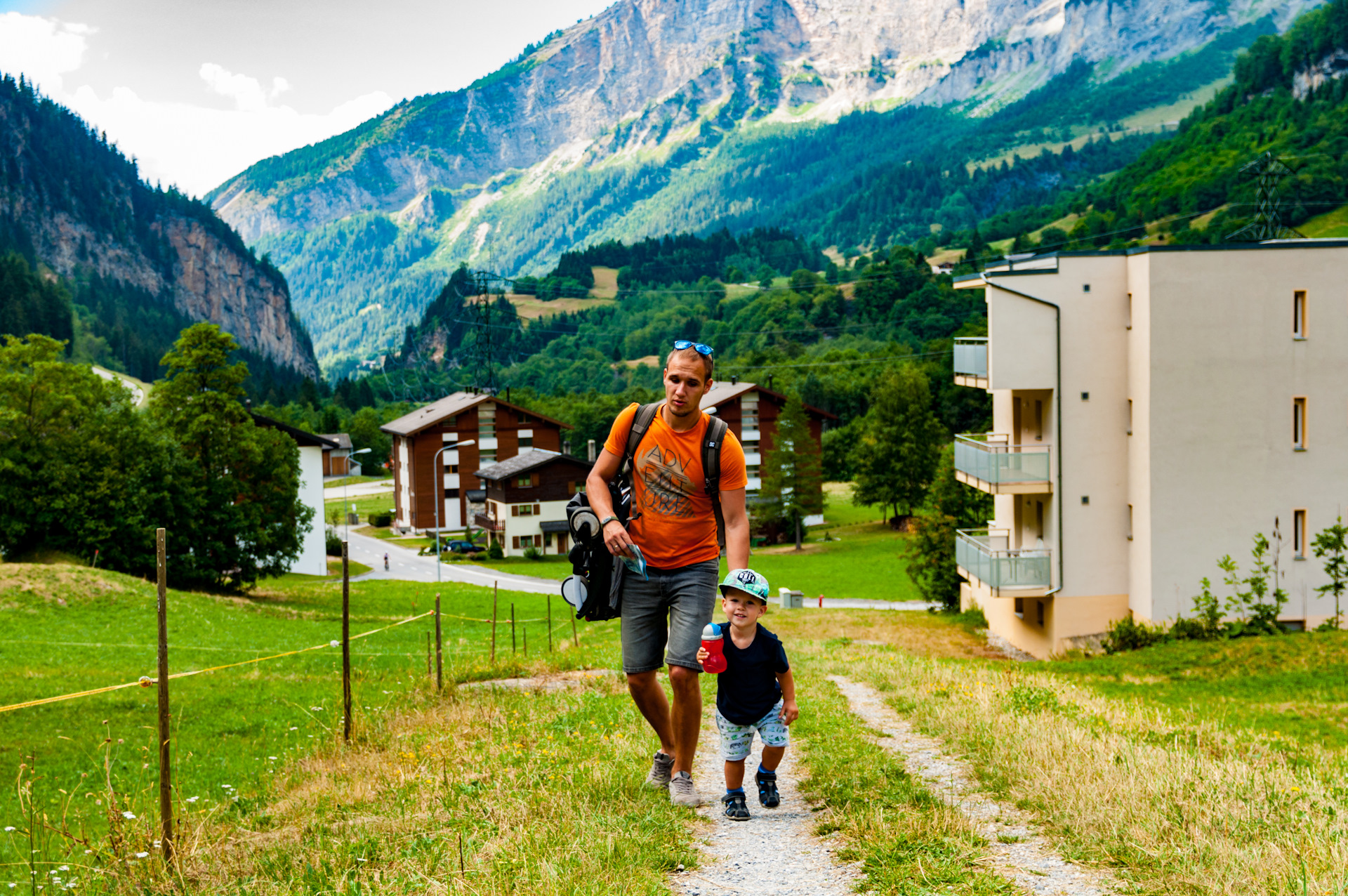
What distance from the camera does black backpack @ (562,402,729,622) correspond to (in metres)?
6.01

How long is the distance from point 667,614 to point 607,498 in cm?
81

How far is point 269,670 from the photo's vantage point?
66.5 feet

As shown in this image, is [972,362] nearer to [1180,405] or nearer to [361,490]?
[1180,405]

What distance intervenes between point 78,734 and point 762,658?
37.5 ft

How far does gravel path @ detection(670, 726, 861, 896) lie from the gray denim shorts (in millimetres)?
866

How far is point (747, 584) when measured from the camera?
226 inches

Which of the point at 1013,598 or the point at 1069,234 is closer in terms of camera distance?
the point at 1013,598

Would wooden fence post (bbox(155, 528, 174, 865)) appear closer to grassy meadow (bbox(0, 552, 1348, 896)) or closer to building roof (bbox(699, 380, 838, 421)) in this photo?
grassy meadow (bbox(0, 552, 1348, 896))

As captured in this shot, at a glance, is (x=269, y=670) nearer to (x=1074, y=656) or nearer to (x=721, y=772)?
(x=721, y=772)

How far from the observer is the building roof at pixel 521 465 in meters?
75.1

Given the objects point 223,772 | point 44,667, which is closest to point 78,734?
point 223,772

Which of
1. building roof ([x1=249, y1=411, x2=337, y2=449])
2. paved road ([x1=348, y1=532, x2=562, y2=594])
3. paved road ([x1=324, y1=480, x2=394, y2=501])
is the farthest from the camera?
paved road ([x1=324, y1=480, x2=394, y2=501])

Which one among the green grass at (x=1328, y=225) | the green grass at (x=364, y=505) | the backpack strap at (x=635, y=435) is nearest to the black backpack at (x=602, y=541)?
the backpack strap at (x=635, y=435)

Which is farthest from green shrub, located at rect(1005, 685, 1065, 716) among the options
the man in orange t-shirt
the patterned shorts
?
the man in orange t-shirt
